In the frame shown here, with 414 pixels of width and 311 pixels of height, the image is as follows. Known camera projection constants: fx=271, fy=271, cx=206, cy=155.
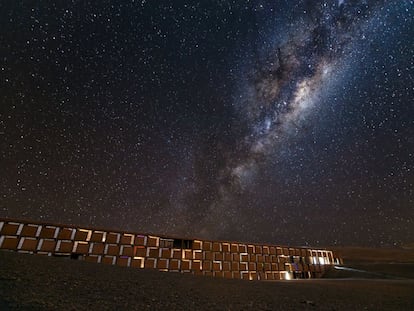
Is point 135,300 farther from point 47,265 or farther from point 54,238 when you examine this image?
point 54,238

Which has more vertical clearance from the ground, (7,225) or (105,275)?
(7,225)

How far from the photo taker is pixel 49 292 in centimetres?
349

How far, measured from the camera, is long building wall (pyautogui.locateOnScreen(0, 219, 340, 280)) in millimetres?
10281

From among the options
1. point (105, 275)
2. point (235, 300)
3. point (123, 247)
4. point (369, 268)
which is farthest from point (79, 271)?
point (369, 268)

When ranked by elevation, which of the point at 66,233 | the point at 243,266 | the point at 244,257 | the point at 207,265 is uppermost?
the point at 66,233

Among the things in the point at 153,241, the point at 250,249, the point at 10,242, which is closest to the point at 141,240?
the point at 153,241

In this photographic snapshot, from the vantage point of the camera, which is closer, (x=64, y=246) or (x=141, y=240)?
(x=64, y=246)

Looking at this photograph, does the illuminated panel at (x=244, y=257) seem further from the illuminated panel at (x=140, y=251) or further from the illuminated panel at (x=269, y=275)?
the illuminated panel at (x=140, y=251)

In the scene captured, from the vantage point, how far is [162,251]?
1341cm

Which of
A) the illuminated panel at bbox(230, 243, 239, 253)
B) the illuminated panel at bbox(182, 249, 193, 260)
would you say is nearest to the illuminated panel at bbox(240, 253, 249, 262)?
the illuminated panel at bbox(230, 243, 239, 253)

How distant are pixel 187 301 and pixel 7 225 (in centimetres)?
890

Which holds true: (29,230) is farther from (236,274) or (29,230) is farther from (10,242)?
(236,274)

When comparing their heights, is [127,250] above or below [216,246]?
below

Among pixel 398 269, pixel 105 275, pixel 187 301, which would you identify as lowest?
pixel 187 301
